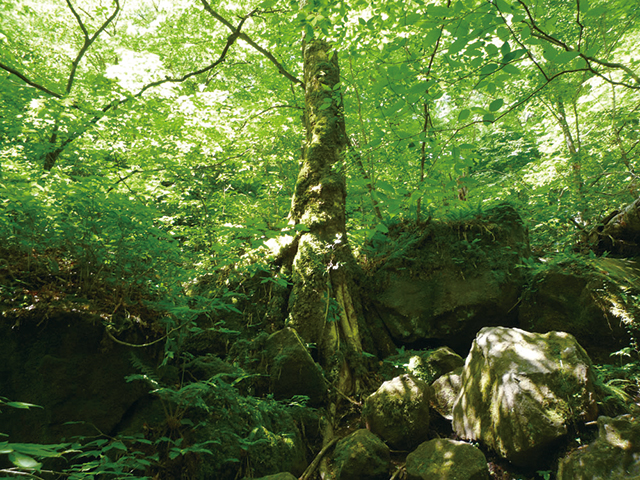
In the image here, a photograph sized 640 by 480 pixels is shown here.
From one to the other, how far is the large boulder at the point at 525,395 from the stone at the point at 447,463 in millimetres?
263

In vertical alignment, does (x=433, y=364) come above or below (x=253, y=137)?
below

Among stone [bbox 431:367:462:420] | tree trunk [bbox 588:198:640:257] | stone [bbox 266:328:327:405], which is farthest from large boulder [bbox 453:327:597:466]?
tree trunk [bbox 588:198:640:257]

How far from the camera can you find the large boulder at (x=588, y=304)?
4.30 m

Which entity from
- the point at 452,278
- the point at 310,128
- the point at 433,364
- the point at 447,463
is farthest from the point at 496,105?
the point at 310,128

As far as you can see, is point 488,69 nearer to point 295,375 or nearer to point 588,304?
point 295,375

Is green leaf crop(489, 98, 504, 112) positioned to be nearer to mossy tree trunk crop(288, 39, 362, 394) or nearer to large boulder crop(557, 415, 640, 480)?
mossy tree trunk crop(288, 39, 362, 394)

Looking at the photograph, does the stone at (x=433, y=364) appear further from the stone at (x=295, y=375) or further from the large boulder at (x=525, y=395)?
the stone at (x=295, y=375)

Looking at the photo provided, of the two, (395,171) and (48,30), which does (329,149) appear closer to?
(395,171)

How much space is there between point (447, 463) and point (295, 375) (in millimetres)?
1855

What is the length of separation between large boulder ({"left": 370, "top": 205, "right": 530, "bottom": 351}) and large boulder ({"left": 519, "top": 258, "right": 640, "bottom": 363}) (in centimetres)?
33

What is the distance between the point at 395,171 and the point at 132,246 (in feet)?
26.0

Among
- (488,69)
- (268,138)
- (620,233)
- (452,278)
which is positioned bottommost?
(452,278)

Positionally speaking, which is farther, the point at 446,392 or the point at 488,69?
the point at 446,392

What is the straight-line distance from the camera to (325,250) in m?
5.41
